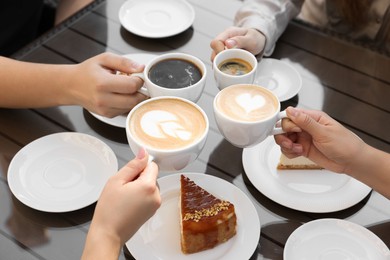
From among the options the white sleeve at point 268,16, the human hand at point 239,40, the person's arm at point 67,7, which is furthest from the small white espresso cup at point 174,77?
the person's arm at point 67,7

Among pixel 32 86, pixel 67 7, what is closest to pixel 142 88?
pixel 32 86

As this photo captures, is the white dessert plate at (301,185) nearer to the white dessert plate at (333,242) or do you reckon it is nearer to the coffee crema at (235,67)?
the white dessert plate at (333,242)

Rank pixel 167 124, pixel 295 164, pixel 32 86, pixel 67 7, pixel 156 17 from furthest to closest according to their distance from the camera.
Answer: pixel 67 7, pixel 156 17, pixel 32 86, pixel 295 164, pixel 167 124

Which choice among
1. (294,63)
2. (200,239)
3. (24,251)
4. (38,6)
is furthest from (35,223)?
(38,6)

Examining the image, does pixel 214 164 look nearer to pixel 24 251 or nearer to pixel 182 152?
pixel 182 152

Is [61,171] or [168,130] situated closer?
[168,130]

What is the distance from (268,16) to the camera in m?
1.65

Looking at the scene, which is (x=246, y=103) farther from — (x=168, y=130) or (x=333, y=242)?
(x=333, y=242)

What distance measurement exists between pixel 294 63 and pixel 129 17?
22.4 inches

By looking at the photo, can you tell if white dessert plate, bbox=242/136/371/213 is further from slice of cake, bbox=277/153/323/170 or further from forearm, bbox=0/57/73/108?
forearm, bbox=0/57/73/108

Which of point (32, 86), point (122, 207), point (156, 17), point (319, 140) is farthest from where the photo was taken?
point (156, 17)

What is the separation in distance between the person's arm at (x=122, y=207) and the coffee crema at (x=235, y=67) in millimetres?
432

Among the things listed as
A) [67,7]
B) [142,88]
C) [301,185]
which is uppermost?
[142,88]

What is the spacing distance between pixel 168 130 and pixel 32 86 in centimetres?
53
